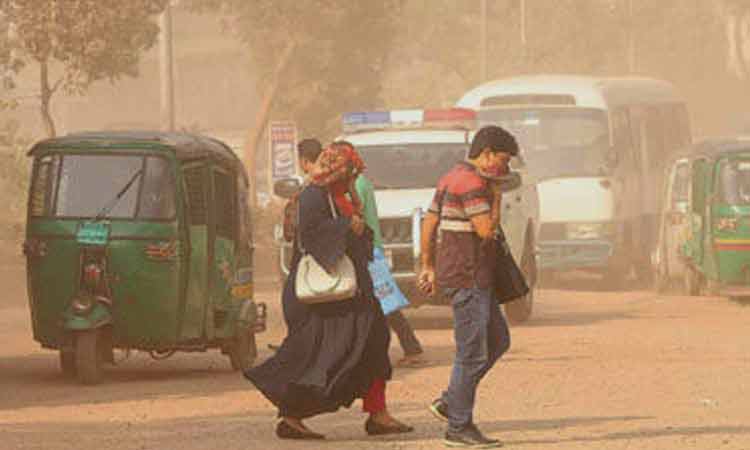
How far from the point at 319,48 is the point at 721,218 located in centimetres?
2628

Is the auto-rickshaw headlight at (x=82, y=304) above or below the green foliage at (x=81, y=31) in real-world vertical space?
below

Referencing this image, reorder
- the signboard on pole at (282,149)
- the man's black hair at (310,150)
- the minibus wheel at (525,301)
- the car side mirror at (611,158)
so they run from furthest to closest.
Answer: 1. the signboard on pole at (282,149)
2. the car side mirror at (611,158)
3. the minibus wheel at (525,301)
4. the man's black hair at (310,150)

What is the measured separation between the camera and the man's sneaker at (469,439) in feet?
42.3

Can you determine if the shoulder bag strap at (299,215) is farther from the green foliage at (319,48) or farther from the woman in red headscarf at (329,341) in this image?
the green foliage at (319,48)

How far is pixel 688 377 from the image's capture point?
58.7 feet

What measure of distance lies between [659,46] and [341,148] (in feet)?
335

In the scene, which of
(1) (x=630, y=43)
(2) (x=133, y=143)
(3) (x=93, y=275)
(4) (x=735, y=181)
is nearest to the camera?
(3) (x=93, y=275)

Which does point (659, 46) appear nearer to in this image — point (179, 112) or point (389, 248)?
point (179, 112)

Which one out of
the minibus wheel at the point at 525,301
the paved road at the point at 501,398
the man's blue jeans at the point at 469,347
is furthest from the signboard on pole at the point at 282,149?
the man's blue jeans at the point at 469,347

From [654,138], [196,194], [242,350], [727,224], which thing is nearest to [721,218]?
[727,224]

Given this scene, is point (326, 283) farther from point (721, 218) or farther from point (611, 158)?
point (611, 158)

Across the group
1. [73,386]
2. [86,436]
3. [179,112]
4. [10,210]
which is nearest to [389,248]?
[73,386]

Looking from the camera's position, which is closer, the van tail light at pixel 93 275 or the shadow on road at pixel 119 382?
the shadow on road at pixel 119 382

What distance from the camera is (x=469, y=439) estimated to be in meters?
12.9
